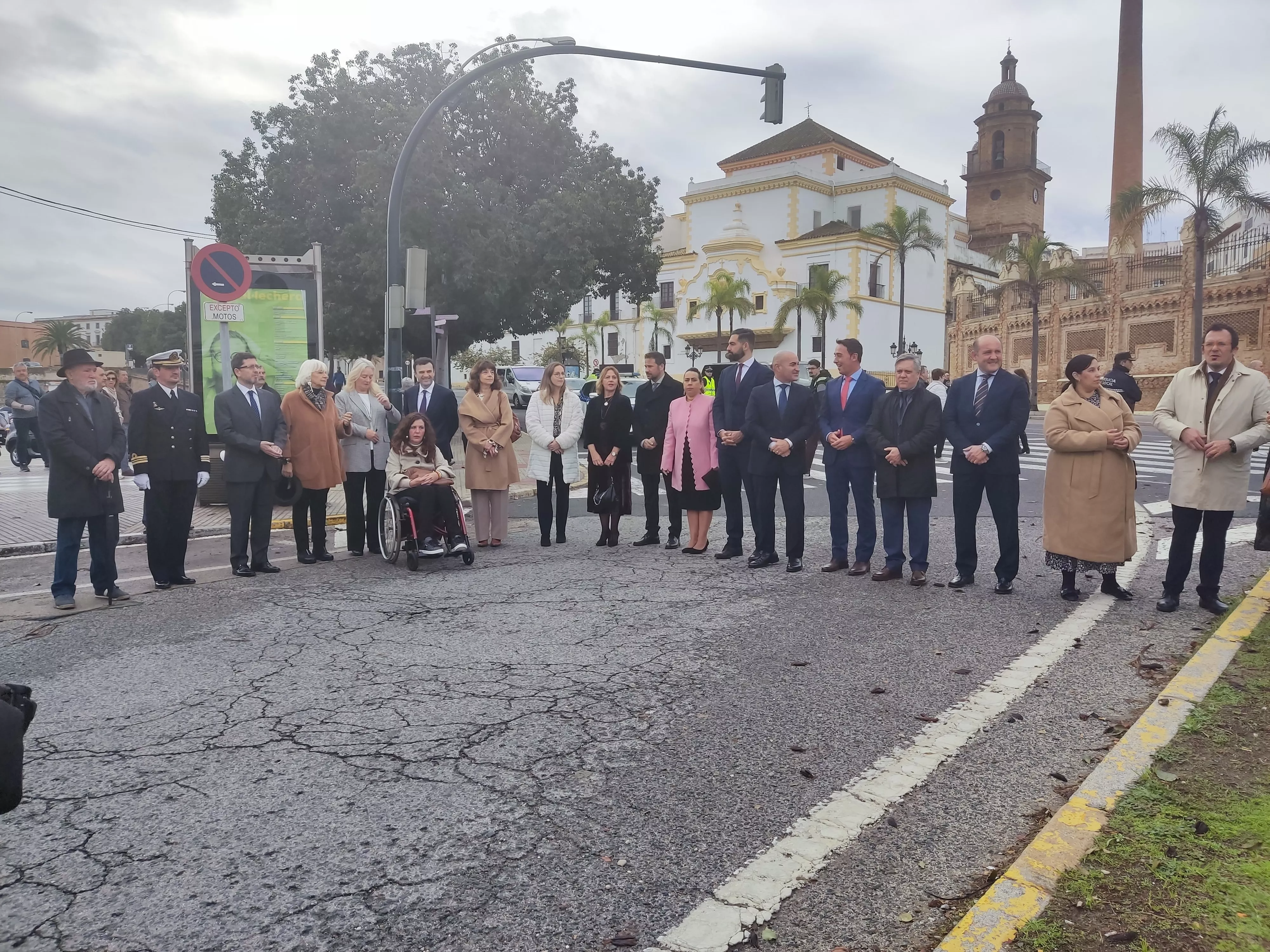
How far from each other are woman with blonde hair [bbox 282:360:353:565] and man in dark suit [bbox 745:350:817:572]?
3938mm

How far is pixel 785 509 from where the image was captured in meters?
8.65

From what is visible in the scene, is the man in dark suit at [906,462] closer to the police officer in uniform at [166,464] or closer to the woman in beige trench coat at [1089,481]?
the woman in beige trench coat at [1089,481]

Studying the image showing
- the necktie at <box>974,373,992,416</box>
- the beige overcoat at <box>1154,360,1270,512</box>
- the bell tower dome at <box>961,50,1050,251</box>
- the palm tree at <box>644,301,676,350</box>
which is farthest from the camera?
the bell tower dome at <box>961,50,1050,251</box>

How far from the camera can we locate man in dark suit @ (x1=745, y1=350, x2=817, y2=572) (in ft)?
28.5

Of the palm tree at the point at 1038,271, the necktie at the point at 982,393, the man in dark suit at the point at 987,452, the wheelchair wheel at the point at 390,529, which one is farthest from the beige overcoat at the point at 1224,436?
the palm tree at the point at 1038,271

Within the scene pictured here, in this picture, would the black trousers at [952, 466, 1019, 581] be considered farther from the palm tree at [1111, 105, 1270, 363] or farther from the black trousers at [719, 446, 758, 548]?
the palm tree at [1111, 105, 1270, 363]

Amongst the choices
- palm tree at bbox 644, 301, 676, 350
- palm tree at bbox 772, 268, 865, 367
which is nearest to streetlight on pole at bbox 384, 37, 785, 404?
palm tree at bbox 772, 268, 865, 367

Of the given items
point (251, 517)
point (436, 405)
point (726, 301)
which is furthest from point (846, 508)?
point (726, 301)

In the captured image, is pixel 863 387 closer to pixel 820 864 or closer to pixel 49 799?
pixel 820 864

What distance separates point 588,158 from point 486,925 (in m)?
27.1

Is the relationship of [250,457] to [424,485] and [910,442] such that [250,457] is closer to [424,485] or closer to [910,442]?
[424,485]

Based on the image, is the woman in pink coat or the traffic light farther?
the traffic light

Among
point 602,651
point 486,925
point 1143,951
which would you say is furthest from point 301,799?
point 1143,951

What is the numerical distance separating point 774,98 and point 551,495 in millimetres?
8656
